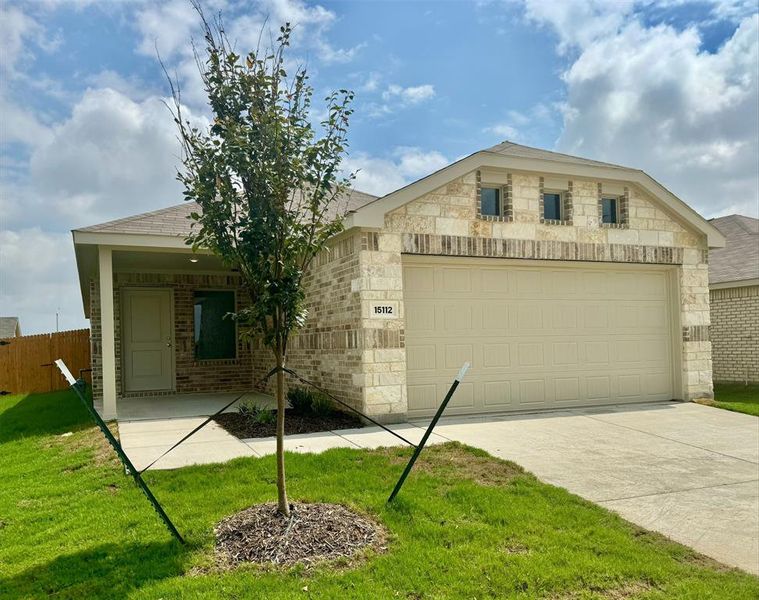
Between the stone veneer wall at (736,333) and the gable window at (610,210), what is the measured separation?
5.84m

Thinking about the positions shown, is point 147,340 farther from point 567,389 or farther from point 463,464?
point 463,464

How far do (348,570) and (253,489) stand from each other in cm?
170

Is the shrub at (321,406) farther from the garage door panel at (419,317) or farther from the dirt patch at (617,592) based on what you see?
the dirt patch at (617,592)

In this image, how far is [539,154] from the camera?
33.9 ft

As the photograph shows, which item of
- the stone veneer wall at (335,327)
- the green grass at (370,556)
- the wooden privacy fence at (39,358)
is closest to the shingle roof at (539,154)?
the stone veneer wall at (335,327)

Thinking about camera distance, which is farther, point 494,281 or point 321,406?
point 494,281

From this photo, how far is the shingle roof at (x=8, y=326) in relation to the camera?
29419 mm

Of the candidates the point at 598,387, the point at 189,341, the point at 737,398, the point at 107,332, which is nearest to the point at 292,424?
the point at 107,332

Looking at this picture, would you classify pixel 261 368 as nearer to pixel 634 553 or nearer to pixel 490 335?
pixel 490 335

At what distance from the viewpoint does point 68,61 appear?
25.2ft

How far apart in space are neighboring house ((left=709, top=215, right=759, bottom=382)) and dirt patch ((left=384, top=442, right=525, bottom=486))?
1066 centimetres

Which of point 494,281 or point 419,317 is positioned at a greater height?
point 494,281

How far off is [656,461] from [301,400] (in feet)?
17.5

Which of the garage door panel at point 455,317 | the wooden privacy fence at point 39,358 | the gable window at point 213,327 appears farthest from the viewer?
the wooden privacy fence at point 39,358
